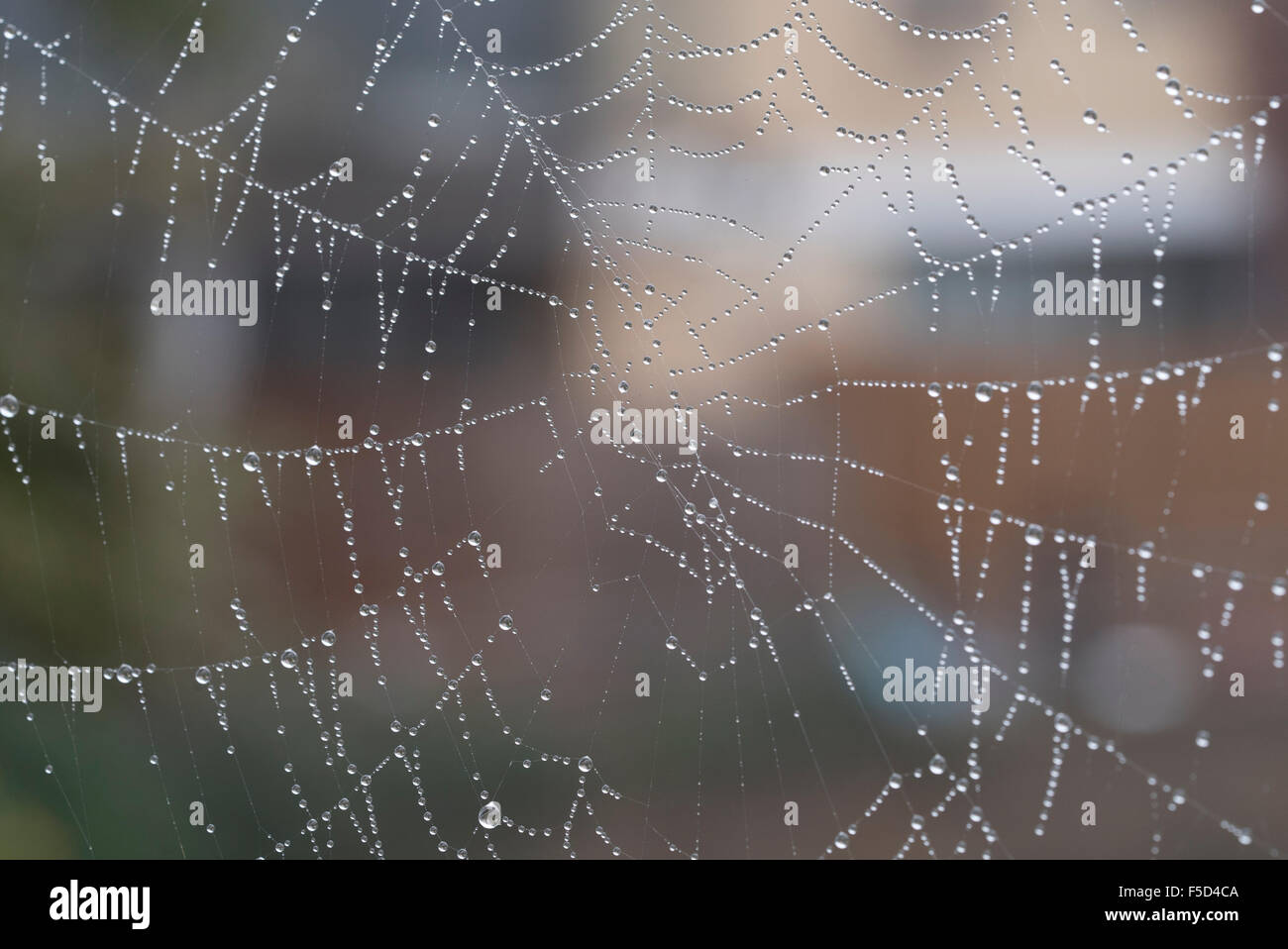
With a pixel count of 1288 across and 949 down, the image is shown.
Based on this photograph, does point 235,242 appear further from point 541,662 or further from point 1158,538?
point 1158,538

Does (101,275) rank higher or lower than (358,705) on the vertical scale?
higher

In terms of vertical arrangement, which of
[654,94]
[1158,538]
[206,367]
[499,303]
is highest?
[654,94]

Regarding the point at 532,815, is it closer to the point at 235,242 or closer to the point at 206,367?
the point at 206,367

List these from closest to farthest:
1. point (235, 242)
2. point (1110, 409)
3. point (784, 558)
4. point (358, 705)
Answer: point (235, 242) < point (784, 558) < point (358, 705) < point (1110, 409)

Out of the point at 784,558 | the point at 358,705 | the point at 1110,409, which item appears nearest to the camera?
the point at 784,558

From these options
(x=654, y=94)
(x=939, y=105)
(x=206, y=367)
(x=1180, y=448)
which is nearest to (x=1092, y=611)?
(x=1180, y=448)

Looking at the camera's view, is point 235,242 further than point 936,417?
No
